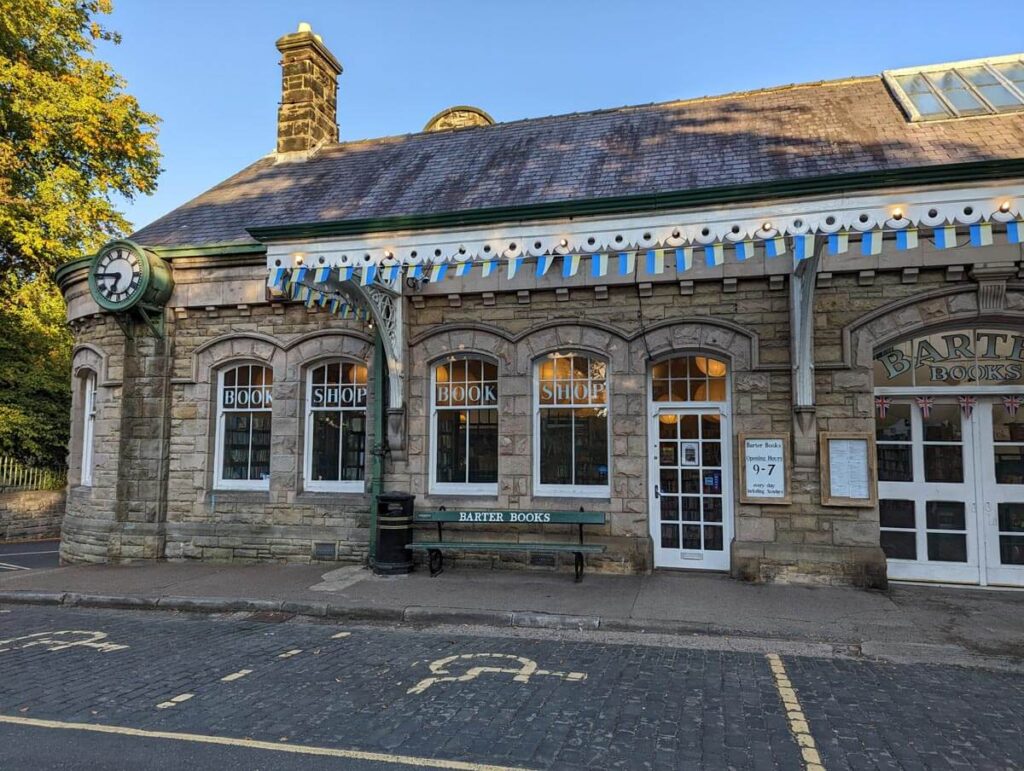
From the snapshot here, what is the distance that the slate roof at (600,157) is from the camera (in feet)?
31.2

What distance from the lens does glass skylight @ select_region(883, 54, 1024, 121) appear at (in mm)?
10367

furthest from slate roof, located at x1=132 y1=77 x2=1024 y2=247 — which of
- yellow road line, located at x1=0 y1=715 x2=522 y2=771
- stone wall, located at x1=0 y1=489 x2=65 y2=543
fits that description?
stone wall, located at x1=0 y1=489 x2=65 y2=543

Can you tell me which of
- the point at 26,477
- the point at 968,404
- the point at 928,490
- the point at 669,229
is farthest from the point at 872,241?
the point at 26,477

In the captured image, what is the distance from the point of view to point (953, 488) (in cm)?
870

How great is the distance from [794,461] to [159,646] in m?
7.71

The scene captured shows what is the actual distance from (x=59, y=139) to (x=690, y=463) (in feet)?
64.1

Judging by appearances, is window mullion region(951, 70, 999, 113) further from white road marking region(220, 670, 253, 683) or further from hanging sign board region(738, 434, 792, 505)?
white road marking region(220, 670, 253, 683)

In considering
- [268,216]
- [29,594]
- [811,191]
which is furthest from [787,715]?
[268,216]

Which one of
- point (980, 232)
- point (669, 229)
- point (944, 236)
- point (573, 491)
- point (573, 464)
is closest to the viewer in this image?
point (980, 232)

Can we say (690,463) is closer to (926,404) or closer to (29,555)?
(926,404)

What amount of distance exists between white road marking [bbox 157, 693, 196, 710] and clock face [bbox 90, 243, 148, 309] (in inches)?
302

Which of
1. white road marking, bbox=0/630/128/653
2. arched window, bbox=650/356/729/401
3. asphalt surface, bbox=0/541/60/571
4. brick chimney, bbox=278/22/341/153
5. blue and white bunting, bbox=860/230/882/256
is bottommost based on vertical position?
asphalt surface, bbox=0/541/60/571

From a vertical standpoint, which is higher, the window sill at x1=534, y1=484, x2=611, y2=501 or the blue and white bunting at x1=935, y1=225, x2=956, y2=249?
the blue and white bunting at x1=935, y1=225, x2=956, y2=249

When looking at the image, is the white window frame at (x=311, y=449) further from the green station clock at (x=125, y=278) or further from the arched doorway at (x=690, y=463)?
the arched doorway at (x=690, y=463)
